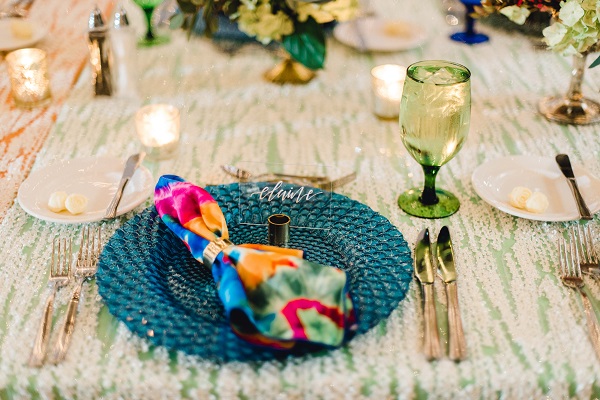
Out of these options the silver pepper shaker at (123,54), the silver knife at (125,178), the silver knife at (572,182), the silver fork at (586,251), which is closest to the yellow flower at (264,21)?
the silver pepper shaker at (123,54)

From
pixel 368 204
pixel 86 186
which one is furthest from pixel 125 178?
pixel 368 204

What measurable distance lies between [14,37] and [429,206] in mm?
1252

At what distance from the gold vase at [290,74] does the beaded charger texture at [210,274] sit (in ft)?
1.97

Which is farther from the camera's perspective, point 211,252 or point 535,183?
point 535,183

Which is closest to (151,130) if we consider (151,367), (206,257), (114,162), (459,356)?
(114,162)

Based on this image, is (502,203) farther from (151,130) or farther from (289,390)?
(151,130)

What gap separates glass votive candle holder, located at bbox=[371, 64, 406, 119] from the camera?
4.27ft

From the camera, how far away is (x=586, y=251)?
0.87 m

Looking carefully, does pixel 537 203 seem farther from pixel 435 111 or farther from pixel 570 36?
pixel 570 36

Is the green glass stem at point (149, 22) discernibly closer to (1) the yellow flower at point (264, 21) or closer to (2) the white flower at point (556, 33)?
(1) the yellow flower at point (264, 21)

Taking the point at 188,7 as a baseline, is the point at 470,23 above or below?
below

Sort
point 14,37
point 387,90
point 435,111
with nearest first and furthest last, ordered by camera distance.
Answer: point 435,111, point 387,90, point 14,37

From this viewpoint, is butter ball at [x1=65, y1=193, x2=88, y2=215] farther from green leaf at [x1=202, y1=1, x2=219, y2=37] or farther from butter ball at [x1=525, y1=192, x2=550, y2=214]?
butter ball at [x1=525, y1=192, x2=550, y2=214]

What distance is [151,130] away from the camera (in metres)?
1.16
